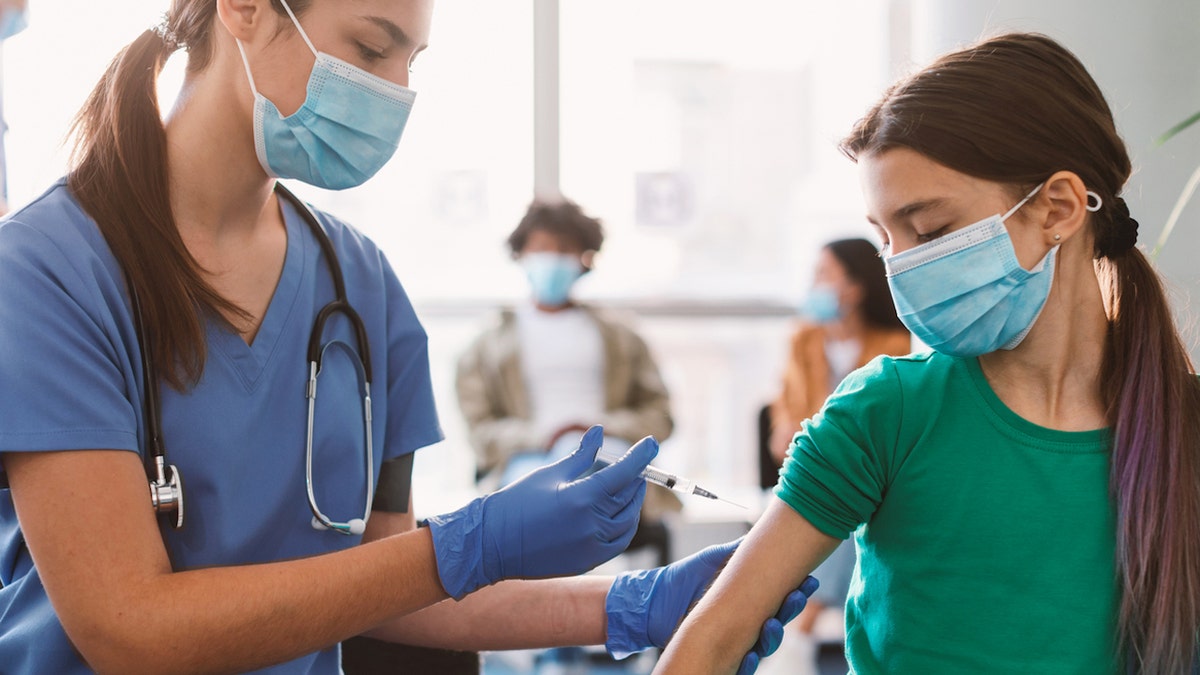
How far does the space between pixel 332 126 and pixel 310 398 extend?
0.31 m

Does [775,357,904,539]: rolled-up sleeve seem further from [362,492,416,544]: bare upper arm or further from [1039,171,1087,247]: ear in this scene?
[362,492,416,544]: bare upper arm

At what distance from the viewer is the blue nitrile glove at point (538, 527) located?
0.98 metres

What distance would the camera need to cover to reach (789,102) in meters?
4.23

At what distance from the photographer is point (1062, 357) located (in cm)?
116

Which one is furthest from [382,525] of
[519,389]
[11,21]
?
[519,389]

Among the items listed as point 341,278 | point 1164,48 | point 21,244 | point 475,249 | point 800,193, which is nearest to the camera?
point 21,244

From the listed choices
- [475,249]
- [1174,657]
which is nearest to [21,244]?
[1174,657]

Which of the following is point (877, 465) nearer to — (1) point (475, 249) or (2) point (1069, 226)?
(2) point (1069, 226)

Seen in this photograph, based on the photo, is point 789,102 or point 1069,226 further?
point 789,102

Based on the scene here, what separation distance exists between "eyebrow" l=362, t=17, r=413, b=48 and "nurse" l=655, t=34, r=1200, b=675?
0.52 meters

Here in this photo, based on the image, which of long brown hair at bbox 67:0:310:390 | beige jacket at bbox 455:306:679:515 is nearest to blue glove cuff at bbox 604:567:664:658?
long brown hair at bbox 67:0:310:390

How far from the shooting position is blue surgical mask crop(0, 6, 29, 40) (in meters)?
2.13

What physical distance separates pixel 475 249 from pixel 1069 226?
10.0 feet

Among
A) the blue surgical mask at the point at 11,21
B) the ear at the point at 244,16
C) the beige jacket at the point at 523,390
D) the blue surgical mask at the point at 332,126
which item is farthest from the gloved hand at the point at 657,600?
the beige jacket at the point at 523,390
